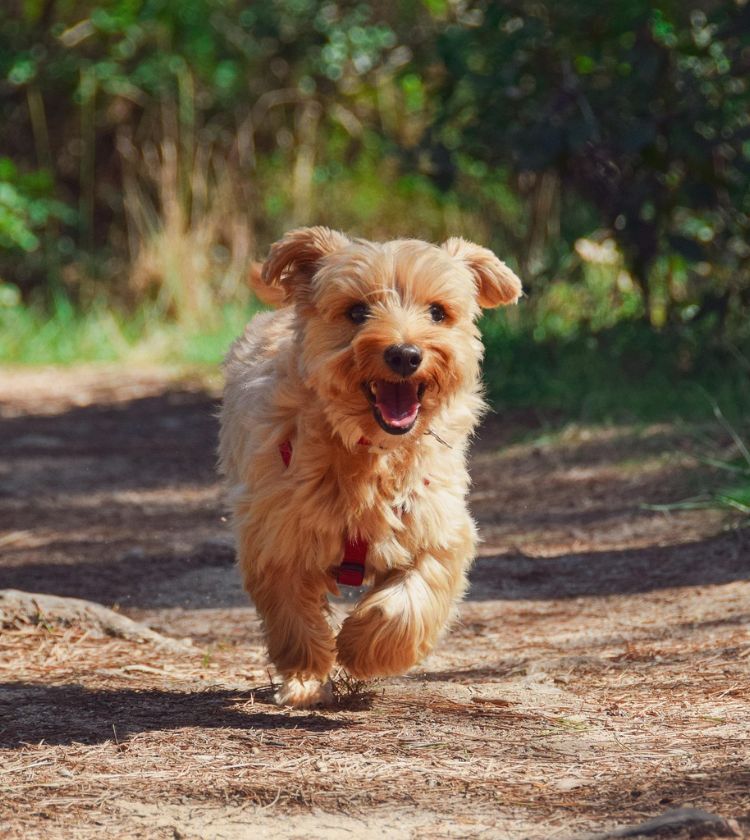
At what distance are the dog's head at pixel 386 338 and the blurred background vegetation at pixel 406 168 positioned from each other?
4002 millimetres

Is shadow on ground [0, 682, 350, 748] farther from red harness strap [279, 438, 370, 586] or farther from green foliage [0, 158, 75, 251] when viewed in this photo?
green foliage [0, 158, 75, 251]

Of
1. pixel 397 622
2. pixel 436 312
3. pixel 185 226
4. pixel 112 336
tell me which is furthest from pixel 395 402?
pixel 185 226

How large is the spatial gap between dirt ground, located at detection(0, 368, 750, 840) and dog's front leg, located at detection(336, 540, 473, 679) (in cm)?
15

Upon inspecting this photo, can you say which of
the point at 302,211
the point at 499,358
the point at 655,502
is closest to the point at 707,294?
the point at 499,358

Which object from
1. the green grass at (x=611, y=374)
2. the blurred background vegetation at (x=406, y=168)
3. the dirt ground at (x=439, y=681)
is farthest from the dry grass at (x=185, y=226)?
the dirt ground at (x=439, y=681)

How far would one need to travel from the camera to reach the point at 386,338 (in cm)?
384

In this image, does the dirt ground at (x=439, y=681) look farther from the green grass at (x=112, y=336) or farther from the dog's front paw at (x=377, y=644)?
the green grass at (x=112, y=336)

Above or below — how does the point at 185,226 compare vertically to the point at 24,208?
below

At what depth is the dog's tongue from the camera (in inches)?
156

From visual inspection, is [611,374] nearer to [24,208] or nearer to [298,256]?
[298,256]

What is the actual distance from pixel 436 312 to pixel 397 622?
2.96 ft

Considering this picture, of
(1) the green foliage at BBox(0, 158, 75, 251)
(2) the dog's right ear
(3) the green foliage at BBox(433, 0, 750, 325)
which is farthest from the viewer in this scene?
(1) the green foliage at BBox(0, 158, 75, 251)

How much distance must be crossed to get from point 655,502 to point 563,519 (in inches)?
17.6

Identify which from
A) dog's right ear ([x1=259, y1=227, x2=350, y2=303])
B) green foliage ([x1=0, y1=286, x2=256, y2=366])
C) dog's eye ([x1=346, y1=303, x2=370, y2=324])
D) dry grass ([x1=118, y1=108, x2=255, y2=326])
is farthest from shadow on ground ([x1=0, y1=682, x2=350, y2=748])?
dry grass ([x1=118, y1=108, x2=255, y2=326])
